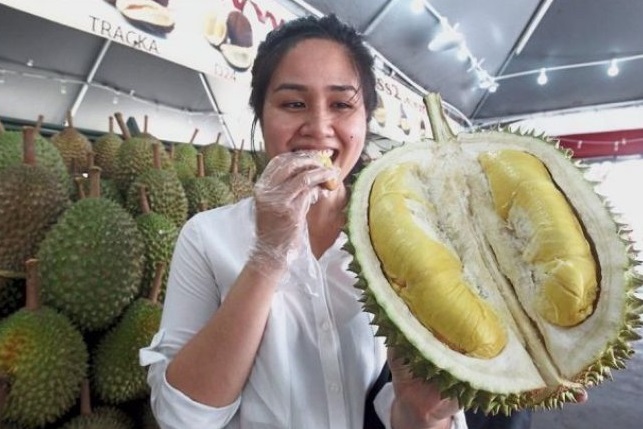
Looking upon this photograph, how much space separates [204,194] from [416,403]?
40.1 inches

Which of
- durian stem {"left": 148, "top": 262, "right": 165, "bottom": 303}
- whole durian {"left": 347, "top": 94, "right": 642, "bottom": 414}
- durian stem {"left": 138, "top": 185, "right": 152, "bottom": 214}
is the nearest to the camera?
whole durian {"left": 347, "top": 94, "right": 642, "bottom": 414}

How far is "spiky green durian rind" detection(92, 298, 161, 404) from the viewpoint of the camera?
3.45 ft

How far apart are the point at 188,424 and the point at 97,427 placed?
1.21ft

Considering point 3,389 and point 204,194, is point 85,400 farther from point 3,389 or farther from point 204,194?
point 204,194

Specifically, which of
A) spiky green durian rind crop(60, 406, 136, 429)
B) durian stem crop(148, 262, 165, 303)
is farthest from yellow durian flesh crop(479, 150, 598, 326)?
spiky green durian rind crop(60, 406, 136, 429)

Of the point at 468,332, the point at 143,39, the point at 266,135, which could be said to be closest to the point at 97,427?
the point at 266,135

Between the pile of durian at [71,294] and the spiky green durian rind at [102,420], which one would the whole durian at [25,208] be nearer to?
the pile of durian at [71,294]

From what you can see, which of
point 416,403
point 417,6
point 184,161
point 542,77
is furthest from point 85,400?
point 542,77

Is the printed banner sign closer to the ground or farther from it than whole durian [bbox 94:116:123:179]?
farther from it

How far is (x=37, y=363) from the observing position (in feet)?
3.08

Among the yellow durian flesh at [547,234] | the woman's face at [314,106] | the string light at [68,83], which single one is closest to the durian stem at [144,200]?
the woman's face at [314,106]

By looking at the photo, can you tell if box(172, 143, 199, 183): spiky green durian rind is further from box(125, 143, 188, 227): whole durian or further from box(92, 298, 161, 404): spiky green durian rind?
box(92, 298, 161, 404): spiky green durian rind

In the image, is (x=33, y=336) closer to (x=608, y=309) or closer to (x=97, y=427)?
(x=97, y=427)

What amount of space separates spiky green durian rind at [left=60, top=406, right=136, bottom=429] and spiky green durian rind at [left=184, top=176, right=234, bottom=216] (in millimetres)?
635
